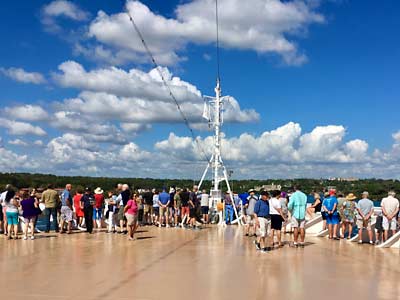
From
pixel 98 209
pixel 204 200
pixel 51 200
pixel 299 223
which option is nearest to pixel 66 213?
pixel 51 200

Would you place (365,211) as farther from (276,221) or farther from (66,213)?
(66,213)

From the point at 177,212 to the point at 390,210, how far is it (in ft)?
28.5

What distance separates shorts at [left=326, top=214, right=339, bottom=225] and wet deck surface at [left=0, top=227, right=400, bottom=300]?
3.32 ft

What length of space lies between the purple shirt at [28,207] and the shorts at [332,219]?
920 centimetres

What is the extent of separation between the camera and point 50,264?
408 inches

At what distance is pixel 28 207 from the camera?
48.2 feet

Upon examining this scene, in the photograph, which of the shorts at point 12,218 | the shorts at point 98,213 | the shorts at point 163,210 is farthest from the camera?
the shorts at point 163,210

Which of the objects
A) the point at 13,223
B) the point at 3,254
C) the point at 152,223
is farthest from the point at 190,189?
the point at 3,254

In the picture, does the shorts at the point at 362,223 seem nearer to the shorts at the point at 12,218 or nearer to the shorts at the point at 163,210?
the shorts at the point at 163,210

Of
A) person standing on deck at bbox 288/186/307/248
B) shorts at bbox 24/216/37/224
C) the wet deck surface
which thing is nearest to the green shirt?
shorts at bbox 24/216/37/224

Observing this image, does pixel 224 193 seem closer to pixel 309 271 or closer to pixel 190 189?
pixel 190 189

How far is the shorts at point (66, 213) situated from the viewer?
1655cm

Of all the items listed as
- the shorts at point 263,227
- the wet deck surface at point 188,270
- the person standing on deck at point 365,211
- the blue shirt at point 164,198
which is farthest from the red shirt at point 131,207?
the person standing on deck at point 365,211

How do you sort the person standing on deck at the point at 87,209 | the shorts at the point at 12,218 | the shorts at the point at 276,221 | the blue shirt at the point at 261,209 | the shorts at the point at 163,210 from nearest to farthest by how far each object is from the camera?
the blue shirt at the point at 261,209 < the shorts at the point at 276,221 < the shorts at the point at 12,218 < the person standing on deck at the point at 87,209 < the shorts at the point at 163,210
